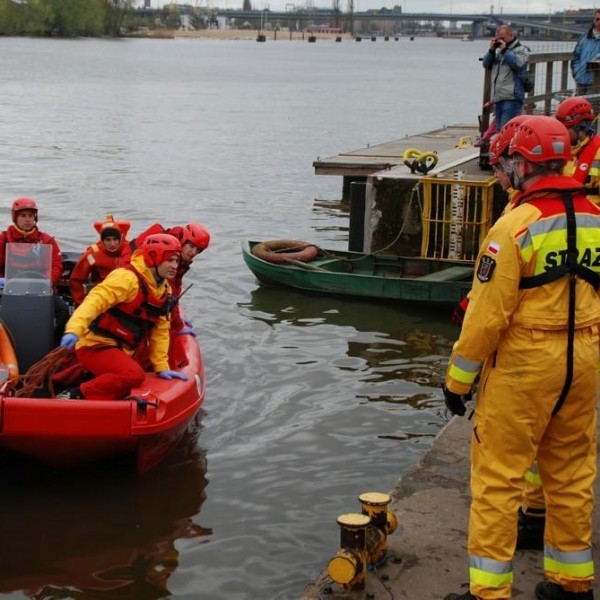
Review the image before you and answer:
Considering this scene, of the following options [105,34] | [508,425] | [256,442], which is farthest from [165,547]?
[105,34]

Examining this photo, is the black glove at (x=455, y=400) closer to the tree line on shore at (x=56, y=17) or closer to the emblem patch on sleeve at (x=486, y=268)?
the emblem patch on sleeve at (x=486, y=268)

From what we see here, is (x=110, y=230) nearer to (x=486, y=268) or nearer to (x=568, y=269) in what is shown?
(x=486, y=268)

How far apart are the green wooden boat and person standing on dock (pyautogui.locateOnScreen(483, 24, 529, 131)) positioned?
2127 mm

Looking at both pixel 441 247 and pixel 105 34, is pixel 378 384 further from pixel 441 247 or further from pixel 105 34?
pixel 105 34

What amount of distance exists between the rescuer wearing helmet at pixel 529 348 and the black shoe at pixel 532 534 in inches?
28.9

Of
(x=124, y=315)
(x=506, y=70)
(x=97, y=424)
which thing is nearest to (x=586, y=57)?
(x=506, y=70)

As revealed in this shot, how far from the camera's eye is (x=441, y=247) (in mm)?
13016

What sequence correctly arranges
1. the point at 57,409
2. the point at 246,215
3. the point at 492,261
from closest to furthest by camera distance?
1. the point at 492,261
2. the point at 57,409
3. the point at 246,215

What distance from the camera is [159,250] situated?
23.0ft

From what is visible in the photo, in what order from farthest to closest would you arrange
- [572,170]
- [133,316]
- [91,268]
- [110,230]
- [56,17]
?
[56,17]
[91,268]
[110,230]
[572,170]
[133,316]

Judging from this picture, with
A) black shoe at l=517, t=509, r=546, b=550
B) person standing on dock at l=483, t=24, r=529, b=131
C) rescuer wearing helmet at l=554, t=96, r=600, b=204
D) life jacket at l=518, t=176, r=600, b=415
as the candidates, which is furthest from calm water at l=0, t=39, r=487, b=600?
person standing on dock at l=483, t=24, r=529, b=131

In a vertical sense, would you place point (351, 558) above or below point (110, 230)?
below

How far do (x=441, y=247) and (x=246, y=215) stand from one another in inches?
309

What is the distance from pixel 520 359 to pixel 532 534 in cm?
128
